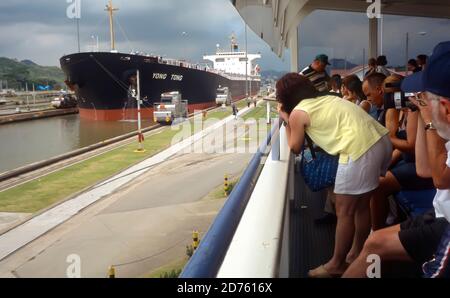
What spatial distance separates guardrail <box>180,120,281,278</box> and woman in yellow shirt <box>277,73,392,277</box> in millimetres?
446

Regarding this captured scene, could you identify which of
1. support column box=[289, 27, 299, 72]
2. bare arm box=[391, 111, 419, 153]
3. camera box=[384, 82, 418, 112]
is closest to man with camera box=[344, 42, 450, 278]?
camera box=[384, 82, 418, 112]

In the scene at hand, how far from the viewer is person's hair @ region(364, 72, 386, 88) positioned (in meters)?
3.34

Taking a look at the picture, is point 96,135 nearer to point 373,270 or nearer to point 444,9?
point 444,9

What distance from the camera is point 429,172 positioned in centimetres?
187

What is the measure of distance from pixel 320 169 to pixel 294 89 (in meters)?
0.50

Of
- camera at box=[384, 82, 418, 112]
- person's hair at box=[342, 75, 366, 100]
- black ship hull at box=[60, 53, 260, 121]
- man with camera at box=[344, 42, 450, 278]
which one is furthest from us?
black ship hull at box=[60, 53, 260, 121]

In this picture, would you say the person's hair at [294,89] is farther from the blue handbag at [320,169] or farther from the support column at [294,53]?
the support column at [294,53]

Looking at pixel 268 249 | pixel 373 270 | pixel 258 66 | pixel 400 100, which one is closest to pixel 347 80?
pixel 400 100

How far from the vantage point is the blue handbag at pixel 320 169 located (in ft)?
8.68

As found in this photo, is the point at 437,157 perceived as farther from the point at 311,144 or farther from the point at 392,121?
the point at 392,121

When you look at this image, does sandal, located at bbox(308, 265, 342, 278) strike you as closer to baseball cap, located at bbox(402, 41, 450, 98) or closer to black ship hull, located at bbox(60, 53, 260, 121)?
baseball cap, located at bbox(402, 41, 450, 98)

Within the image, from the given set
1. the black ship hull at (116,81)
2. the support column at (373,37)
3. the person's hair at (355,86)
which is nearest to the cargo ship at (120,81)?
the black ship hull at (116,81)

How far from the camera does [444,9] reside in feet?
21.7

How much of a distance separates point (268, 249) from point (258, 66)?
67.8m
